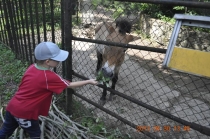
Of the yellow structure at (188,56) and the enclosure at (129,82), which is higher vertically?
the yellow structure at (188,56)

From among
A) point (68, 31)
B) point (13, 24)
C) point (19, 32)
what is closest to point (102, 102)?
point (68, 31)

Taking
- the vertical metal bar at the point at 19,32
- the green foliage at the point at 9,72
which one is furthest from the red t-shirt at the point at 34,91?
the vertical metal bar at the point at 19,32

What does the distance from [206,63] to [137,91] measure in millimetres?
2639

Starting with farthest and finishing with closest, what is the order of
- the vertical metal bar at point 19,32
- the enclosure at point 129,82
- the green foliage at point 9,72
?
the vertical metal bar at point 19,32 → the green foliage at point 9,72 → the enclosure at point 129,82

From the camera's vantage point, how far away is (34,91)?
1812 millimetres

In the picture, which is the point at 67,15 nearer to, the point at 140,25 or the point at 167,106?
the point at 167,106

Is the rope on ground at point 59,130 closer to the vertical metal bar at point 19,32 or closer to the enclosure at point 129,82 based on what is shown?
the enclosure at point 129,82

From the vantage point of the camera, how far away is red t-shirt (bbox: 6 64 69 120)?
1.79m

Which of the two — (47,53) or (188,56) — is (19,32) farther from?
(188,56)

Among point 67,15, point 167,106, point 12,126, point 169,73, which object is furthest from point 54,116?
point 169,73

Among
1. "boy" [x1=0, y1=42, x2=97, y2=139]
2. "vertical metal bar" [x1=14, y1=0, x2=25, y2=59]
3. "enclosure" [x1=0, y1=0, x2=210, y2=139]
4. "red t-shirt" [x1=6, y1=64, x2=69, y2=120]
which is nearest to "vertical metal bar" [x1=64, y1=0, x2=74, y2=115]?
"enclosure" [x1=0, y1=0, x2=210, y2=139]

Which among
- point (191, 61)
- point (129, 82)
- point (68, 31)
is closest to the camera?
point (191, 61)

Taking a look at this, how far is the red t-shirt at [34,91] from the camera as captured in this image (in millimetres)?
1788

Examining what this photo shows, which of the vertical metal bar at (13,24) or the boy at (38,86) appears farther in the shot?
the vertical metal bar at (13,24)
